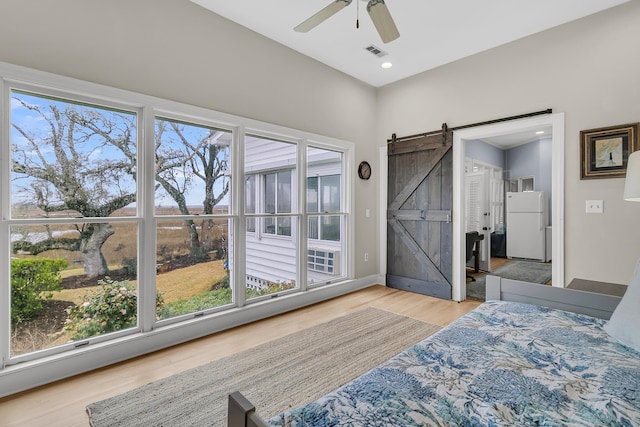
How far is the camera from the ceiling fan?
2.17 m

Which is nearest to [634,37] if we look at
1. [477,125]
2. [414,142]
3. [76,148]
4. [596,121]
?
[596,121]

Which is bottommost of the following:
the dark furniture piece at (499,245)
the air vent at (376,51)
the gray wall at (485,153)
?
the dark furniture piece at (499,245)

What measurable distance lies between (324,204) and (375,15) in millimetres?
2615

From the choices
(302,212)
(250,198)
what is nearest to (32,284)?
(250,198)

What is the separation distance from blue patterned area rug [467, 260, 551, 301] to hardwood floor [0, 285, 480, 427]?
30.9 inches

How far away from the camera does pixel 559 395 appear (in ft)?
3.45

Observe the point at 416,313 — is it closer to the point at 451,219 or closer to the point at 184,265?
the point at 451,219

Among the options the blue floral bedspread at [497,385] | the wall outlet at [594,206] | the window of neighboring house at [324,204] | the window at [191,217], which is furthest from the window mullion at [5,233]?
the wall outlet at [594,206]

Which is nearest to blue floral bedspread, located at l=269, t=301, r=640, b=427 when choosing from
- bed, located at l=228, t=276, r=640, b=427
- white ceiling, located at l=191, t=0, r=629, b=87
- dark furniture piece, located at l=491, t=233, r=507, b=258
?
bed, located at l=228, t=276, r=640, b=427

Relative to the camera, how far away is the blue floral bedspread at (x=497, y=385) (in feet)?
3.12

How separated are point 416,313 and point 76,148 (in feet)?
12.4

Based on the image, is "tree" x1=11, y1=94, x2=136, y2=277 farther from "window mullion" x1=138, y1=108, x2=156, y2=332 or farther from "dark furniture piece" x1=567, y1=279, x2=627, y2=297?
"dark furniture piece" x1=567, y1=279, x2=627, y2=297

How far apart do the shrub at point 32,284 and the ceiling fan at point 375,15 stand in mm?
2697

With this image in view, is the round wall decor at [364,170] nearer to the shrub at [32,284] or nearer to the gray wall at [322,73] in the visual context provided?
the gray wall at [322,73]
